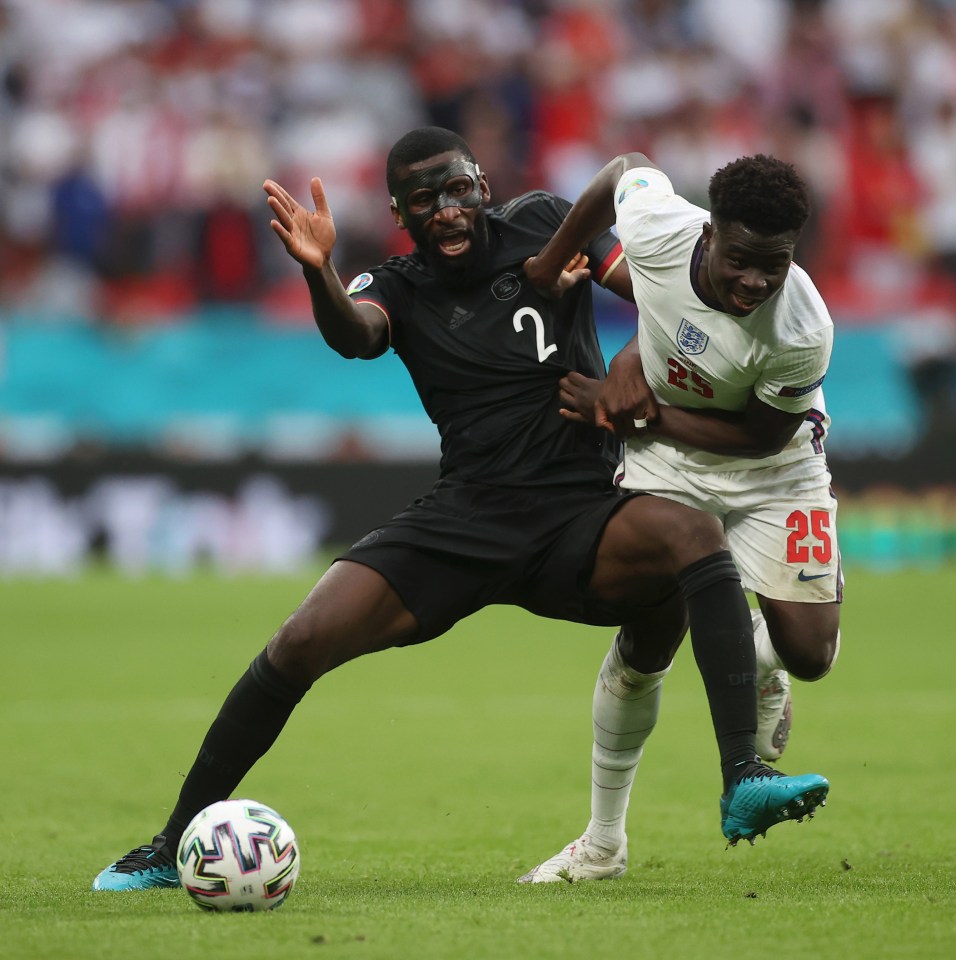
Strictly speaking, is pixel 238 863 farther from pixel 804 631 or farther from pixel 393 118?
pixel 393 118

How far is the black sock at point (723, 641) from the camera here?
4.55m

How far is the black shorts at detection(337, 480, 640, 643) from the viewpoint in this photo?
15.9 feet

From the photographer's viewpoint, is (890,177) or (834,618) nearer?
(834,618)

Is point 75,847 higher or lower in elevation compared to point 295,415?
lower

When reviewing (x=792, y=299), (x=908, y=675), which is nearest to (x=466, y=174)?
(x=792, y=299)

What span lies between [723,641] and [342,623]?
1.05 metres

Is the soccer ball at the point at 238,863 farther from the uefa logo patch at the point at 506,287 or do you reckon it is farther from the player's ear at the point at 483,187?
the player's ear at the point at 483,187

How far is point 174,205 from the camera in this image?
56.0ft

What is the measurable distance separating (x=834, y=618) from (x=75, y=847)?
258cm

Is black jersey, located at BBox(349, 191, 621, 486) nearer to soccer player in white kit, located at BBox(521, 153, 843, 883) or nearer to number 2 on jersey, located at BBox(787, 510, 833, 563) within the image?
soccer player in white kit, located at BBox(521, 153, 843, 883)

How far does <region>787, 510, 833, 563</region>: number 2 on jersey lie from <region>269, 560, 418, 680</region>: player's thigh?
120cm

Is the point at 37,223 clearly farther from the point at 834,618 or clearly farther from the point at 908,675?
the point at 834,618

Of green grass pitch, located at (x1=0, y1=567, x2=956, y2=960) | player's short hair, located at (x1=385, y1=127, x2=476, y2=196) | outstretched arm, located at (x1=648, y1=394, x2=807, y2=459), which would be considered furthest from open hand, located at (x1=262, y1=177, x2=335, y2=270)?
green grass pitch, located at (x1=0, y1=567, x2=956, y2=960)

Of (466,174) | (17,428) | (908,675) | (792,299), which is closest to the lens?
(792,299)
